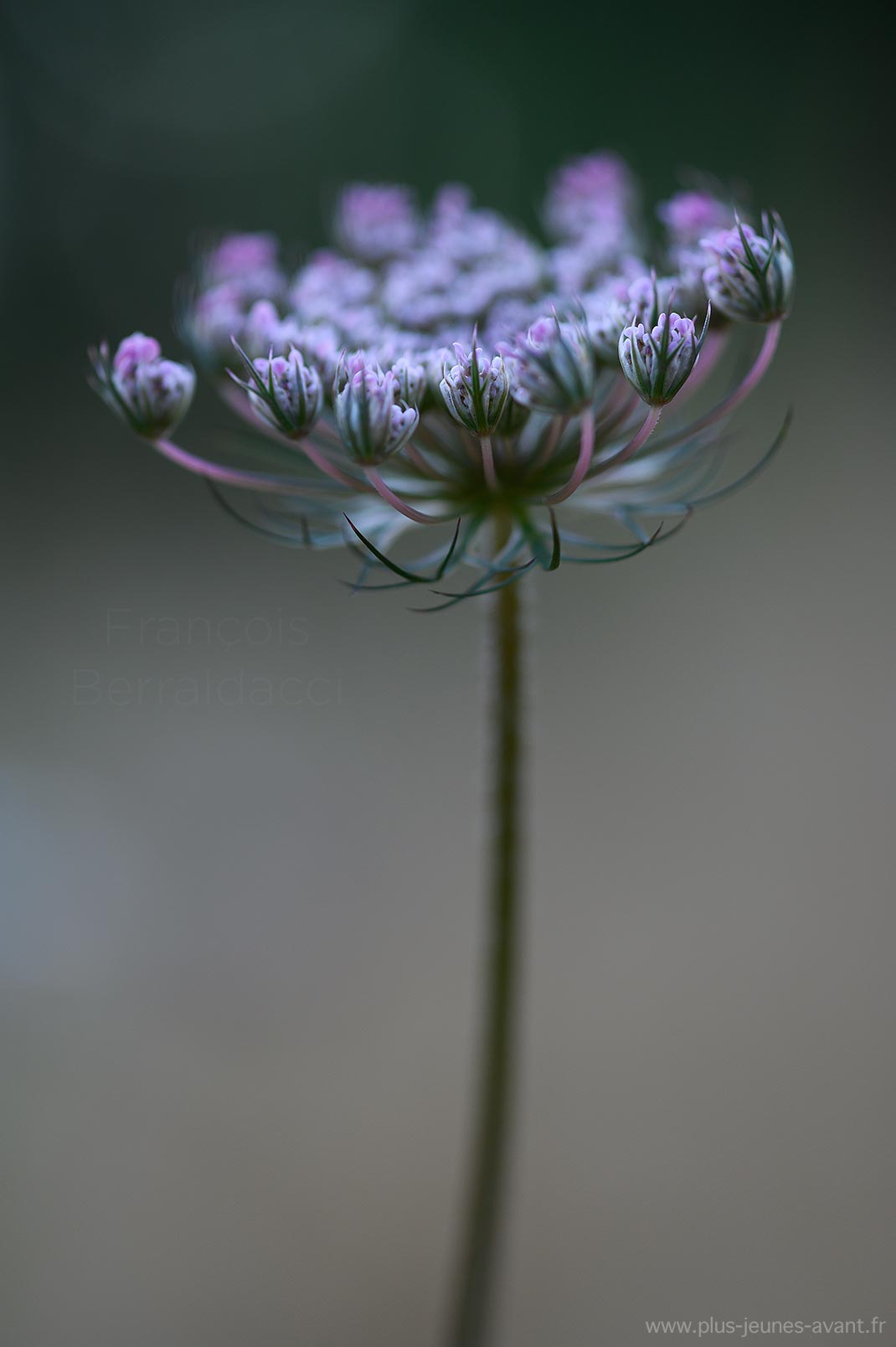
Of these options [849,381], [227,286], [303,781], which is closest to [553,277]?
[227,286]

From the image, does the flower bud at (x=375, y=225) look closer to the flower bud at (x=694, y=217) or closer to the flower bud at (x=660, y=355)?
the flower bud at (x=694, y=217)

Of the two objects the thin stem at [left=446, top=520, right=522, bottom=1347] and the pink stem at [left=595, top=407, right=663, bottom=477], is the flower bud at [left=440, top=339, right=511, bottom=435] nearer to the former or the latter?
the pink stem at [left=595, top=407, right=663, bottom=477]

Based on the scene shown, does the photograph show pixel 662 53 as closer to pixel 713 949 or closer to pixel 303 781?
pixel 303 781

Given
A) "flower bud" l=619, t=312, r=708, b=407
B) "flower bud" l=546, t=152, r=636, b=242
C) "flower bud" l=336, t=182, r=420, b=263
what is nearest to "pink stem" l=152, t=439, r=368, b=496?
"flower bud" l=619, t=312, r=708, b=407

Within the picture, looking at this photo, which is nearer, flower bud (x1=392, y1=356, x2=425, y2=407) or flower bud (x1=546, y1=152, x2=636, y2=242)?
flower bud (x1=392, y1=356, x2=425, y2=407)
